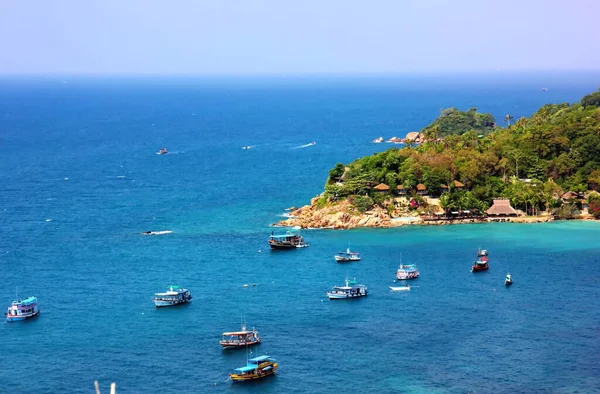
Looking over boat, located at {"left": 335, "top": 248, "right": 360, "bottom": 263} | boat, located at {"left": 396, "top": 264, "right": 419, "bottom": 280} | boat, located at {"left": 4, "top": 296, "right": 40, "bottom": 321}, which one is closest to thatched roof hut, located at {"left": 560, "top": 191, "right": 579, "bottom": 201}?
boat, located at {"left": 335, "top": 248, "right": 360, "bottom": 263}

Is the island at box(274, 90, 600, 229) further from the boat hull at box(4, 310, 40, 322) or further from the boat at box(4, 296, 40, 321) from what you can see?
the boat hull at box(4, 310, 40, 322)

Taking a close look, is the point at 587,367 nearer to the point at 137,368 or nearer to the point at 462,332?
the point at 462,332

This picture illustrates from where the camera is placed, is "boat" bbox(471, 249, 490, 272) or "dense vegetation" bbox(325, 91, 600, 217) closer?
"boat" bbox(471, 249, 490, 272)

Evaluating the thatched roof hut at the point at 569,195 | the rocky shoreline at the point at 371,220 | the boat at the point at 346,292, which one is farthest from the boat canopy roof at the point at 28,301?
the thatched roof hut at the point at 569,195

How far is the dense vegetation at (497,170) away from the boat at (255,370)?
45530 mm

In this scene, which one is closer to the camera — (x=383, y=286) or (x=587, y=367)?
(x=587, y=367)

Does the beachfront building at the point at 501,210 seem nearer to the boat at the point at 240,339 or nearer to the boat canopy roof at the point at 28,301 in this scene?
the boat at the point at 240,339

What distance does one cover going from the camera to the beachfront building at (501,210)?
4156 inches

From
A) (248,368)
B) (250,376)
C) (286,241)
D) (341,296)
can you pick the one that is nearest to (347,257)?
(286,241)

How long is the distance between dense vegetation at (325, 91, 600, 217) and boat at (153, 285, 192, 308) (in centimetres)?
3374

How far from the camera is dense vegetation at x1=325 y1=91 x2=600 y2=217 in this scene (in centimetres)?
10706

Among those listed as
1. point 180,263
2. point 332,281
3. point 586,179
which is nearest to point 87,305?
point 180,263

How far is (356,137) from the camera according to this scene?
651 ft

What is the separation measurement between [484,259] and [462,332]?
19.8m
